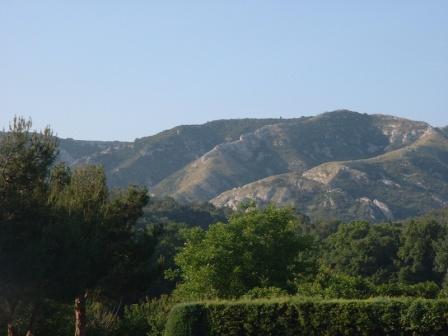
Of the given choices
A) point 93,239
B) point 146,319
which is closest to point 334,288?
point 146,319

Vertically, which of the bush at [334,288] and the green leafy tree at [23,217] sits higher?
the green leafy tree at [23,217]

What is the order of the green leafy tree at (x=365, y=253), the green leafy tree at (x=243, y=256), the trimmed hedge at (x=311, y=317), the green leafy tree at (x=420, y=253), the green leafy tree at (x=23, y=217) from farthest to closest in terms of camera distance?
1. the green leafy tree at (x=365, y=253)
2. the green leafy tree at (x=420, y=253)
3. the green leafy tree at (x=243, y=256)
4. the green leafy tree at (x=23, y=217)
5. the trimmed hedge at (x=311, y=317)

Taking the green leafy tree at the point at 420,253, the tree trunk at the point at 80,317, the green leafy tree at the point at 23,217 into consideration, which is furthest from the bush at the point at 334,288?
the green leafy tree at the point at 420,253

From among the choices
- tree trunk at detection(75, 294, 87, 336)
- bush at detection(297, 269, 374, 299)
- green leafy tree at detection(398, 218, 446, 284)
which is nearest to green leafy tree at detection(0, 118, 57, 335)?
tree trunk at detection(75, 294, 87, 336)

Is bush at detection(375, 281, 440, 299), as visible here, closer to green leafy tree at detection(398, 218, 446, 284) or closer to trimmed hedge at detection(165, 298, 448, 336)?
trimmed hedge at detection(165, 298, 448, 336)

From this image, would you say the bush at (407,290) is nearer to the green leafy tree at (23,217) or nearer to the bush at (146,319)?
the bush at (146,319)

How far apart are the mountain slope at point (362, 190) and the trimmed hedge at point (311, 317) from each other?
424ft

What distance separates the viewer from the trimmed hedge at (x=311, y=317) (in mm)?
19422

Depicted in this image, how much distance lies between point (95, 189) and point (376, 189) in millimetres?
142863

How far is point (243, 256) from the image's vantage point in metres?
29.0

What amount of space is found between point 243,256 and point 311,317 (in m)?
8.69

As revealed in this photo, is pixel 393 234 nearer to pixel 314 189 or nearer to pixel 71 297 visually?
pixel 71 297

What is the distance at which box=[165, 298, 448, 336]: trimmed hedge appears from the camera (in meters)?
19.4

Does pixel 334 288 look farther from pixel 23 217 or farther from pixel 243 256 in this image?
pixel 23 217
